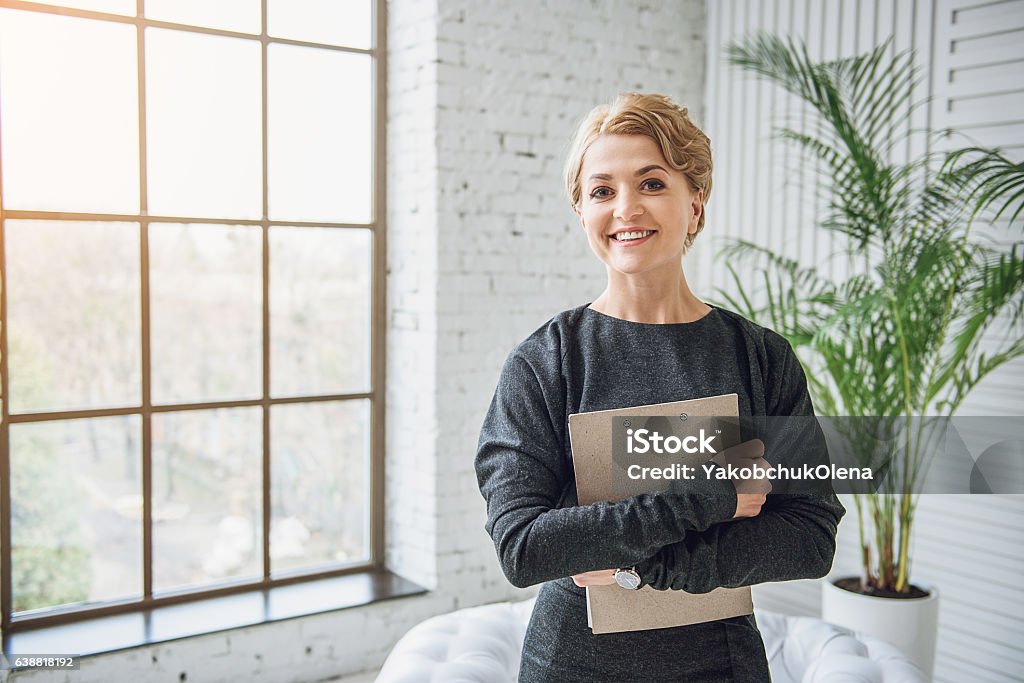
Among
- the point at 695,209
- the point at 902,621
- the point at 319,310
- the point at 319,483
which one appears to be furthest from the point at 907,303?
the point at 319,483

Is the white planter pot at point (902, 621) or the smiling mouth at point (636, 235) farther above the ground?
the smiling mouth at point (636, 235)

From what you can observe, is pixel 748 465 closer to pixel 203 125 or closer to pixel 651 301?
pixel 651 301

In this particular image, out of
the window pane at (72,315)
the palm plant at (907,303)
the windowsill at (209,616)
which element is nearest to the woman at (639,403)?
the palm plant at (907,303)

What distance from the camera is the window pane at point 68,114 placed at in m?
2.77

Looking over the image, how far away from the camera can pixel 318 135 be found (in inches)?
131

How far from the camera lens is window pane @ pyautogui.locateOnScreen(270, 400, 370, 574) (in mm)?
3309

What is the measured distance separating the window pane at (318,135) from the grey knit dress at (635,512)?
2.07 meters

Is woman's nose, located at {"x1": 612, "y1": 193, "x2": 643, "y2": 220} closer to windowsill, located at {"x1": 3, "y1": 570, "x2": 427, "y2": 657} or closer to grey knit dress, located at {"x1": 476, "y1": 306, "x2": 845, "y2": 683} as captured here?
grey knit dress, located at {"x1": 476, "y1": 306, "x2": 845, "y2": 683}

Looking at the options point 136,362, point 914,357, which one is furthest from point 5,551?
point 914,357

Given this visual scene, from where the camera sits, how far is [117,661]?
2.73 meters

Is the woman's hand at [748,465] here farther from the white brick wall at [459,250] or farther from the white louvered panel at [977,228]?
the white brick wall at [459,250]

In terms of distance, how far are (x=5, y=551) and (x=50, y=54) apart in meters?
1.50

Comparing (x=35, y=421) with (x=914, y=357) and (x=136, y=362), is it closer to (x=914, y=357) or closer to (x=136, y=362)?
(x=136, y=362)

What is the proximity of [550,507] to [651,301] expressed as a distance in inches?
13.8
